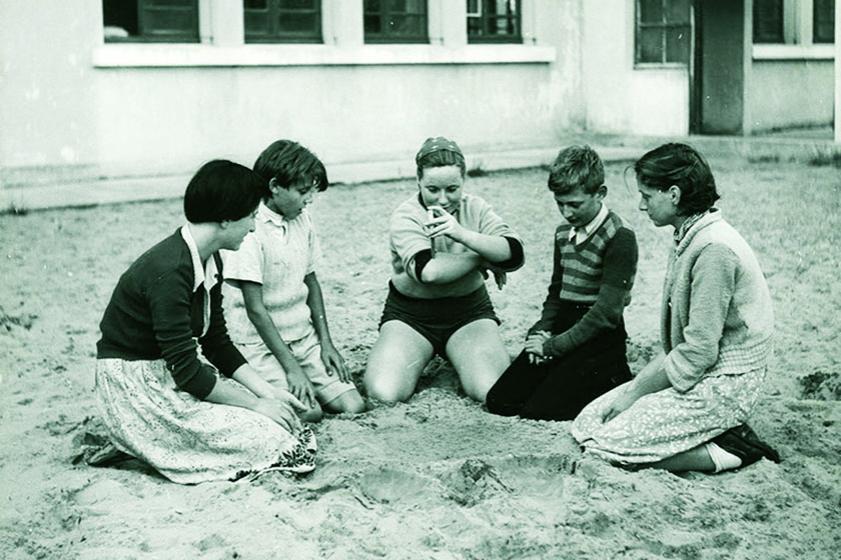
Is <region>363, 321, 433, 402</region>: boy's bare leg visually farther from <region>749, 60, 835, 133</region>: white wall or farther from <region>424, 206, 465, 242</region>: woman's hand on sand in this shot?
<region>749, 60, 835, 133</region>: white wall

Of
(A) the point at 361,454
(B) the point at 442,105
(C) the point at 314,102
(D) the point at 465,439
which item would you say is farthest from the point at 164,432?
(B) the point at 442,105

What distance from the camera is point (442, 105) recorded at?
631 inches

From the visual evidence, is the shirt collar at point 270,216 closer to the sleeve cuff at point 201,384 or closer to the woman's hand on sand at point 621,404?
the sleeve cuff at point 201,384

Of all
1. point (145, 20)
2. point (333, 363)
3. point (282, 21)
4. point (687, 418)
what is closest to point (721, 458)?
point (687, 418)

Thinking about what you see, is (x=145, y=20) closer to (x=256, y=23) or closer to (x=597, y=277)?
(x=256, y=23)

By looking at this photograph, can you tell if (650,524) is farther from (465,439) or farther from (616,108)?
(616,108)

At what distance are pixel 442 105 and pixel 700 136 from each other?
13.0 feet

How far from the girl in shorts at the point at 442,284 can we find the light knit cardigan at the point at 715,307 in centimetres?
120

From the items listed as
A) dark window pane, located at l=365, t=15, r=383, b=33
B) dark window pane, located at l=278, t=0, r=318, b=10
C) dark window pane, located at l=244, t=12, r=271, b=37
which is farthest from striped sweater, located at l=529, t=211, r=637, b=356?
dark window pane, located at l=365, t=15, r=383, b=33

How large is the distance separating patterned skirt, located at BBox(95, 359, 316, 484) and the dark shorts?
151 centimetres

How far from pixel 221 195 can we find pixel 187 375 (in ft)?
2.10

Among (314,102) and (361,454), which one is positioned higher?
(314,102)

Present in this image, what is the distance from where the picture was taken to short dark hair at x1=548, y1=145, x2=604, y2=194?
518cm

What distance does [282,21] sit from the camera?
48.3ft
